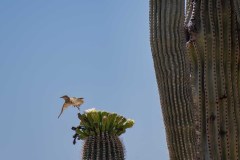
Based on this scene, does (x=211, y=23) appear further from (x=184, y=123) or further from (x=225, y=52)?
(x=184, y=123)

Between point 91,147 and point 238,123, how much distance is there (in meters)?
4.15

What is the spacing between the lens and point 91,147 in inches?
309

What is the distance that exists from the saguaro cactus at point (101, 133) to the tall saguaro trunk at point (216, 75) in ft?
12.6

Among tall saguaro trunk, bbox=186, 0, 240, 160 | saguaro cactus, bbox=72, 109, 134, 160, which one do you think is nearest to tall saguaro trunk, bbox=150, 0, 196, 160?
saguaro cactus, bbox=72, 109, 134, 160

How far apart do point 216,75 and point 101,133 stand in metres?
4.24

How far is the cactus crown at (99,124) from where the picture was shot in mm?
8102

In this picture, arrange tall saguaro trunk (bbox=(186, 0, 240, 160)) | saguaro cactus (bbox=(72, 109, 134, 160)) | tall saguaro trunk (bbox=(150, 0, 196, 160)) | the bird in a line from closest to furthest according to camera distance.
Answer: tall saguaro trunk (bbox=(186, 0, 240, 160)) < tall saguaro trunk (bbox=(150, 0, 196, 160)) < saguaro cactus (bbox=(72, 109, 134, 160)) < the bird

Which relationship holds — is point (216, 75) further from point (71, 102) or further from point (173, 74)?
point (71, 102)

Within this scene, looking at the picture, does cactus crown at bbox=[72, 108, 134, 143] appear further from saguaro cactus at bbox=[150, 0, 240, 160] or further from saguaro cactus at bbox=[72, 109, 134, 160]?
saguaro cactus at bbox=[150, 0, 240, 160]

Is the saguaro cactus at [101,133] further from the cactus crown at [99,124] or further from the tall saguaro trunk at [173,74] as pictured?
the tall saguaro trunk at [173,74]

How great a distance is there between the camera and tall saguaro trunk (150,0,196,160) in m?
6.58

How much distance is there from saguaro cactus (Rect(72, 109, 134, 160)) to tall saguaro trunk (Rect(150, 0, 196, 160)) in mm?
1370

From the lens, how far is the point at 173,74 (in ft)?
22.2

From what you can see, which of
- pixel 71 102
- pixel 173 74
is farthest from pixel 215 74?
pixel 71 102
